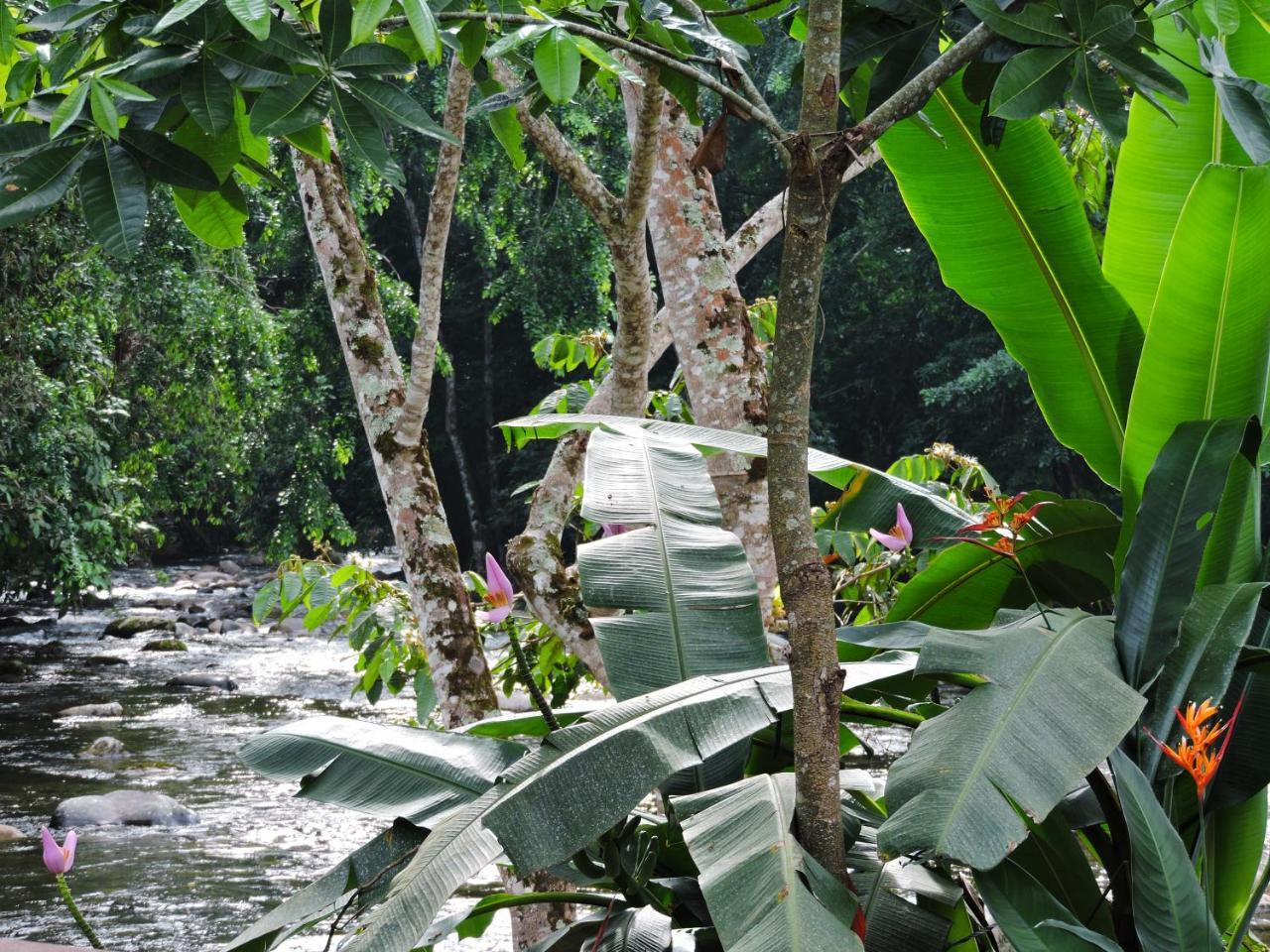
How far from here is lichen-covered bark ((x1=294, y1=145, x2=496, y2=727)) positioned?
276 centimetres

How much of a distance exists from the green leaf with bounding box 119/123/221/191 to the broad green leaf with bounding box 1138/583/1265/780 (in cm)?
120

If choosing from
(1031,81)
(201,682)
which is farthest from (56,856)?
(201,682)

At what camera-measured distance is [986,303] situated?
2.01m

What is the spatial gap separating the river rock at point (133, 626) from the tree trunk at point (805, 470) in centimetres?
1250

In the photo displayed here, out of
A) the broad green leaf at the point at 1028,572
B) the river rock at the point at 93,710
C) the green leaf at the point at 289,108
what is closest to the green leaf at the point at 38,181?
the green leaf at the point at 289,108

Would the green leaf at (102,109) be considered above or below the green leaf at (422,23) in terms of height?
below

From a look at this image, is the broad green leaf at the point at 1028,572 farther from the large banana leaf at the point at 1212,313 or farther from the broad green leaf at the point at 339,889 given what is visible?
the broad green leaf at the point at 339,889

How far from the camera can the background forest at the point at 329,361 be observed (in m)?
7.46

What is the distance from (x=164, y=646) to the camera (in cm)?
1152

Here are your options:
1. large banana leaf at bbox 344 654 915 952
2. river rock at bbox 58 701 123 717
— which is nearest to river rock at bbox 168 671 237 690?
river rock at bbox 58 701 123 717

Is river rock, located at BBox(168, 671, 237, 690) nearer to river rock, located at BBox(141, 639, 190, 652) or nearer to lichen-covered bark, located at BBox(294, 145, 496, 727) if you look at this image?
river rock, located at BBox(141, 639, 190, 652)

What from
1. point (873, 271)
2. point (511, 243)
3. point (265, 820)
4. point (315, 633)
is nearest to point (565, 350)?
point (265, 820)

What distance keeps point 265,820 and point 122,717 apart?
2796 millimetres

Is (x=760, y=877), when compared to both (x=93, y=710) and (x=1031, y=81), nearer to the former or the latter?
(x=1031, y=81)
